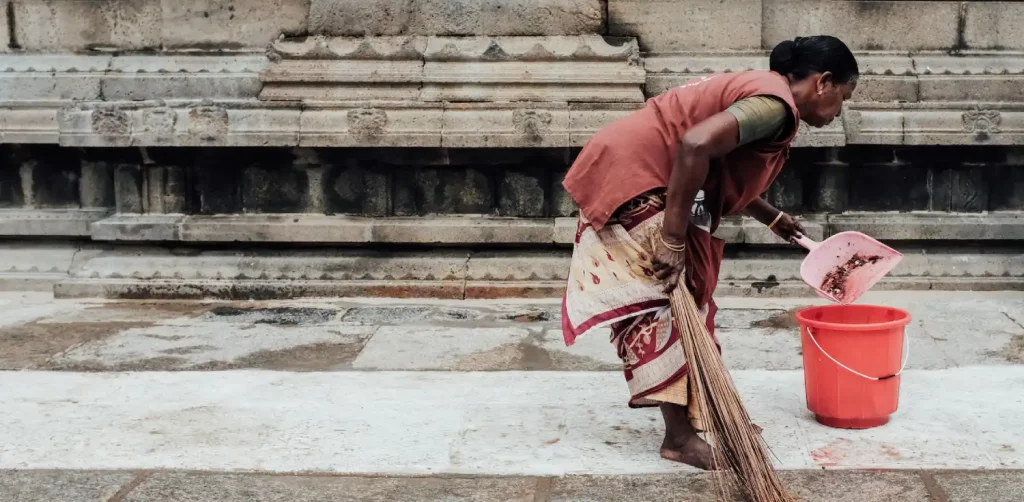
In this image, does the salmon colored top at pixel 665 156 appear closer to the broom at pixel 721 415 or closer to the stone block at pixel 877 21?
the broom at pixel 721 415

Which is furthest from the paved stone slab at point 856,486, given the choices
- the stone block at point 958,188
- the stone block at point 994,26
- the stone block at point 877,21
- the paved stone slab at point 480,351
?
the stone block at point 994,26

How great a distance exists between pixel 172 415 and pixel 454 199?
2.76 metres

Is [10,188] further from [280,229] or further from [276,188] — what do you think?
[280,229]

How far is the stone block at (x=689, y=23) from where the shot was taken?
21.2 feet

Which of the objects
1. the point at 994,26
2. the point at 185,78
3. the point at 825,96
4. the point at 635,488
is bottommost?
the point at 635,488

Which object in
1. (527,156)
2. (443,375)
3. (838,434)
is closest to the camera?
(838,434)

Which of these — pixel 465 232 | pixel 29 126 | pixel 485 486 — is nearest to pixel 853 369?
pixel 485 486

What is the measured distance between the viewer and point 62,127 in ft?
20.7

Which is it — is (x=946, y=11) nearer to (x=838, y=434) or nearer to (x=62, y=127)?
(x=838, y=434)

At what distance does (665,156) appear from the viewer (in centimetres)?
331

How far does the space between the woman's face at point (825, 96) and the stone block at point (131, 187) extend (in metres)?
4.44

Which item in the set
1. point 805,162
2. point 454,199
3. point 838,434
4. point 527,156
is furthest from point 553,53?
point 838,434

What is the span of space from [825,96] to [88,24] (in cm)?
514

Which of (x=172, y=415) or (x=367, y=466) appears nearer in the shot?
(x=367, y=466)
